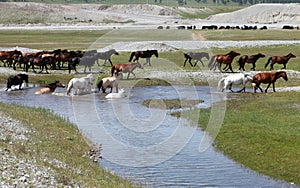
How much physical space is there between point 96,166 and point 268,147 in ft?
18.7

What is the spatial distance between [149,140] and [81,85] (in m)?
13.2

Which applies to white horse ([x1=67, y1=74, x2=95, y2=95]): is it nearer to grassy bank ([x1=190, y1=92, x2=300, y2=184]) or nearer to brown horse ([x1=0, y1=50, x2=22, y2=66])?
grassy bank ([x1=190, y1=92, x2=300, y2=184])

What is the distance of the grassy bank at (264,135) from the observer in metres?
18.4

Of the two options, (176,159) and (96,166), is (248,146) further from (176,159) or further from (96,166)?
(96,166)

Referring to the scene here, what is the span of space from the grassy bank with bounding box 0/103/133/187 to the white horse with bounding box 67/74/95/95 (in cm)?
753

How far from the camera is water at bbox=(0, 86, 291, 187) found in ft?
57.1

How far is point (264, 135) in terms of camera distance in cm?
2191

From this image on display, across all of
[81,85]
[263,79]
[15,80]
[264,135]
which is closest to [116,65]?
[81,85]

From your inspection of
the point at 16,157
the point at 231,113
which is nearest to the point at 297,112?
the point at 231,113

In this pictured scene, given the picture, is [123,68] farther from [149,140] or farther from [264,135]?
[264,135]

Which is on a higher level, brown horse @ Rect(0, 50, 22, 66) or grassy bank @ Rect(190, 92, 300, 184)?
grassy bank @ Rect(190, 92, 300, 184)

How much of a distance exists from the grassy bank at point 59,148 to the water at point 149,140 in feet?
2.57

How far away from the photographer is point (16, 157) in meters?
15.8

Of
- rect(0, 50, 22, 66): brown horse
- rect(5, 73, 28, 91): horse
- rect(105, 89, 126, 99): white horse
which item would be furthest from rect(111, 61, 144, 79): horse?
rect(0, 50, 22, 66): brown horse
